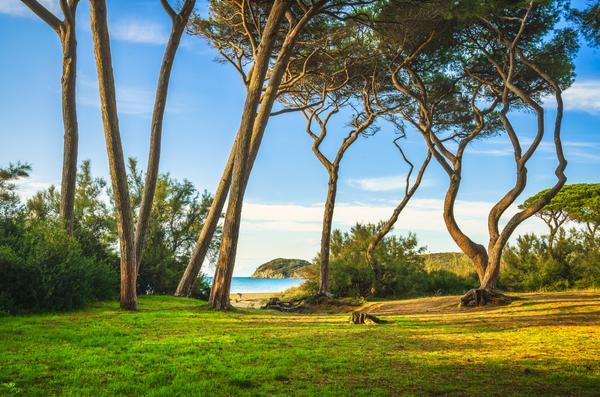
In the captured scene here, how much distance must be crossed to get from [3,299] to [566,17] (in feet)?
48.6

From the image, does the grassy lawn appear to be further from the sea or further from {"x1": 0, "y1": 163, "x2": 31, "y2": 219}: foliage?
the sea

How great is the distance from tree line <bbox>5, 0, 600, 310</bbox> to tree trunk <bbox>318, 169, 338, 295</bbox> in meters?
0.04

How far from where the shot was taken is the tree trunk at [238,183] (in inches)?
433

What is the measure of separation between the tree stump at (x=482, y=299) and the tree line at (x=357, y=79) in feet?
1.89

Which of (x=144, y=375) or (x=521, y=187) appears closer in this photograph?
(x=144, y=375)

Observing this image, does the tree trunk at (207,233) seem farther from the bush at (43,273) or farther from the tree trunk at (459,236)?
the tree trunk at (459,236)

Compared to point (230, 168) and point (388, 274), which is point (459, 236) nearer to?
point (388, 274)

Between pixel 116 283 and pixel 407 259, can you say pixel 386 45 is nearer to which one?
pixel 407 259

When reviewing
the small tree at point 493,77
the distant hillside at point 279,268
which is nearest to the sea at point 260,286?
the distant hillside at point 279,268

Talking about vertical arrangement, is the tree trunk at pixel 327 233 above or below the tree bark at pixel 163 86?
below

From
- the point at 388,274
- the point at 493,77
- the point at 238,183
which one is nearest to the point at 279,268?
the point at 388,274

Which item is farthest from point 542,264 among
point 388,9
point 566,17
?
point 388,9

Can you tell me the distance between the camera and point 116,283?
42.0 feet

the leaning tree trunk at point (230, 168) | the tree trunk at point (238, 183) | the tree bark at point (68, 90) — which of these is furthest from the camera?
the leaning tree trunk at point (230, 168)
